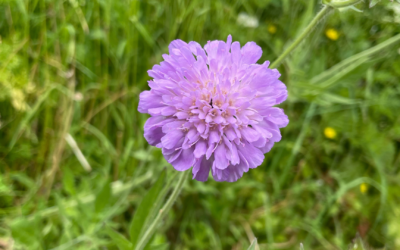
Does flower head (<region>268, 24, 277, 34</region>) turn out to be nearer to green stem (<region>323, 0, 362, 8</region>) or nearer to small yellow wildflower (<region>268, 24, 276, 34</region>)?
small yellow wildflower (<region>268, 24, 276, 34</region>)

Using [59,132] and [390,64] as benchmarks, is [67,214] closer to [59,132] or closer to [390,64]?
[59,132]

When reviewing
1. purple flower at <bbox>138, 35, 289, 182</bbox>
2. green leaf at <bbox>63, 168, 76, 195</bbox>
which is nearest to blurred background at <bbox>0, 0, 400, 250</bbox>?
green leaf at <bbox>63, 168, 76, 195</bbox>

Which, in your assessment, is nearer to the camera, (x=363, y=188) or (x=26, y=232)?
(x=26, y=232)

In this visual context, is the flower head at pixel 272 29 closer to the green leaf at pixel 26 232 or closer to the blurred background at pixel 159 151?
the blurred background at pixel 159 151

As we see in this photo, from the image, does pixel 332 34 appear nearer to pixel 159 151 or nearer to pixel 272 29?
pixel 272 29

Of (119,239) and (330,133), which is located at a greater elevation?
(119,239)

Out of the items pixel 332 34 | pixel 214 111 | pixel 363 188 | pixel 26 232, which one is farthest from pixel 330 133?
pixel 26 232

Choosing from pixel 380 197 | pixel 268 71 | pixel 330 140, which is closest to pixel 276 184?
pixel 330 140
